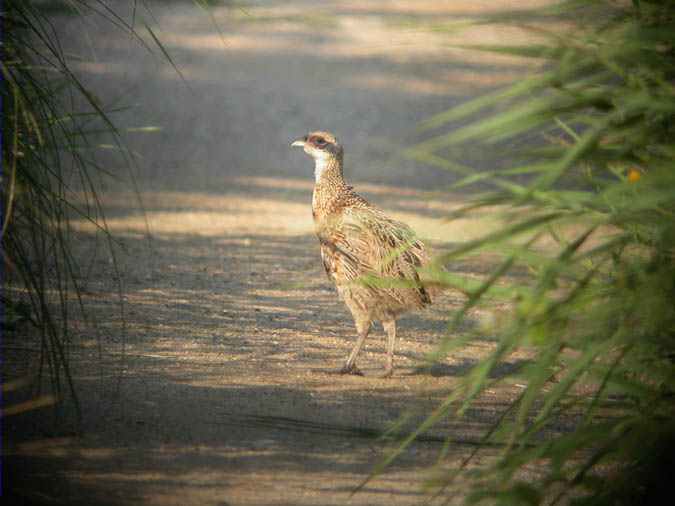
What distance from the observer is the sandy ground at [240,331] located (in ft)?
12.1

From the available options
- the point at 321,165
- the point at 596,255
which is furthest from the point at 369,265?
the point at 596,255

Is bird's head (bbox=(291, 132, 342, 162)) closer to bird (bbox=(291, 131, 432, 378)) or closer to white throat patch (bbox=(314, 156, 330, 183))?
white throat patch (bbox=(314, 156, 330, 183))

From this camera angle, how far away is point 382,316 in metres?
5.35

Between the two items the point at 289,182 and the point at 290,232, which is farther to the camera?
the point at 289,182

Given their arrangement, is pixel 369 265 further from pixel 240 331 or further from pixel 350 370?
pixel 240 331

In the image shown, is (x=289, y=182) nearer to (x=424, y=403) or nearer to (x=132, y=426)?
(x=424, y=403)

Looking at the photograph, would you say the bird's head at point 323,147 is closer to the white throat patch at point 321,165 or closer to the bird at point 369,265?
the white throat patch at point 321,165

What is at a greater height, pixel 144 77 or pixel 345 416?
pixel 144 77

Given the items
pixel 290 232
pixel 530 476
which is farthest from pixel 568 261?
pixel 290 232

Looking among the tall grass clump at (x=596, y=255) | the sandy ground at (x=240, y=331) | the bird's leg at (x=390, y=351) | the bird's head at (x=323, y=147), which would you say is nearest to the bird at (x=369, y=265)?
the bird's leg at (x=390, y=351)

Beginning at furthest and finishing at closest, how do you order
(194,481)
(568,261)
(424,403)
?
(424,403)
(194,481)
(568,261)

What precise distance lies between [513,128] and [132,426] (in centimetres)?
216

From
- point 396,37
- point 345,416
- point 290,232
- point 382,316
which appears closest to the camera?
point 345,416

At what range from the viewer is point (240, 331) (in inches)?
227
